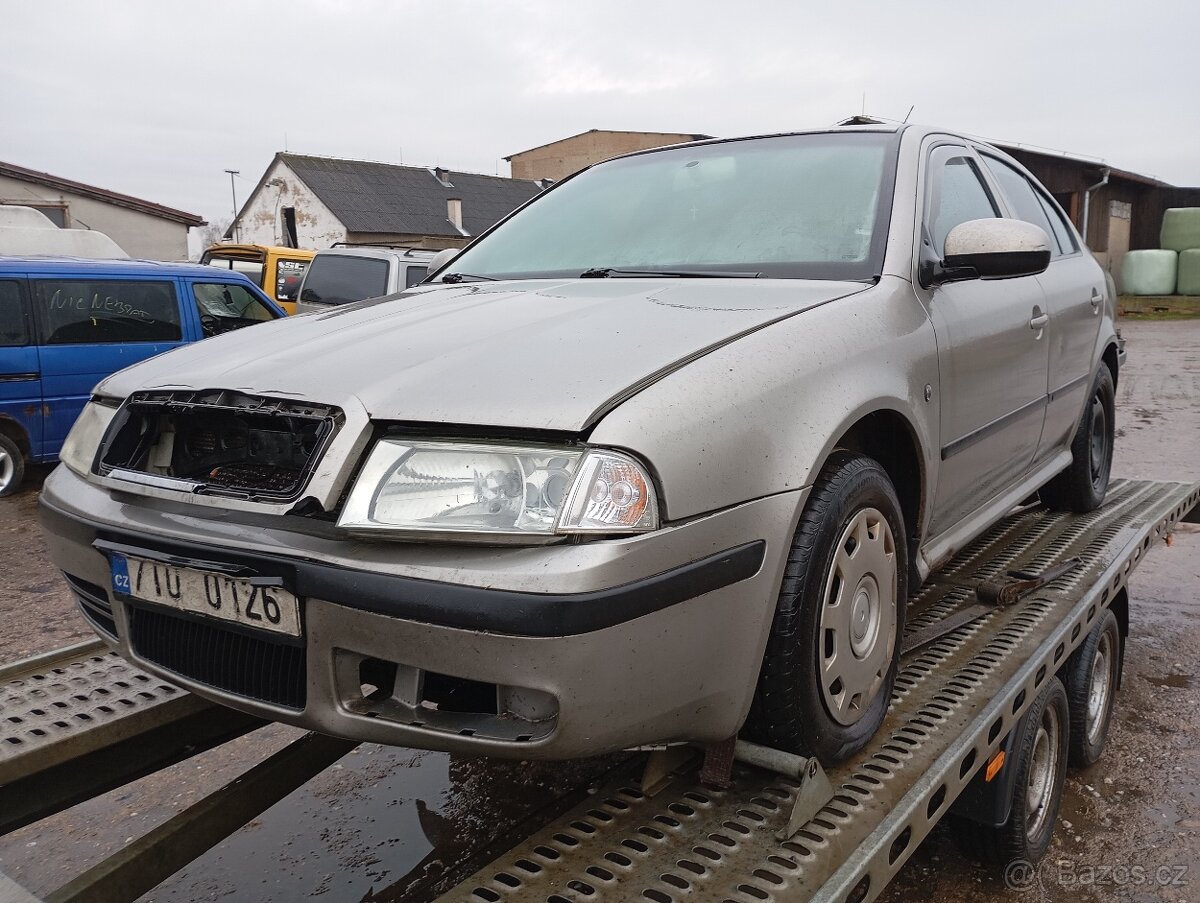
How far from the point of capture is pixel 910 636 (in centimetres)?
253

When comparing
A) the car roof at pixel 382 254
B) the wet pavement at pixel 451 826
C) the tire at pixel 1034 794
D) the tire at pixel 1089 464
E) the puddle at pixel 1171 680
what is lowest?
the puddle at pixel 1171 680

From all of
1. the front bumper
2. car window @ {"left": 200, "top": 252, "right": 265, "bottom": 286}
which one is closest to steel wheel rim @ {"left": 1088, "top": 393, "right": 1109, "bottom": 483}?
the front bumper

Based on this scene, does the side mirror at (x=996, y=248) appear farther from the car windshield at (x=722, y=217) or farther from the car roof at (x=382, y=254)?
the car roof at (x=382, y=254)

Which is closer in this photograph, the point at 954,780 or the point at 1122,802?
the point at 954,780

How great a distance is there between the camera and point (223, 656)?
1.71 m

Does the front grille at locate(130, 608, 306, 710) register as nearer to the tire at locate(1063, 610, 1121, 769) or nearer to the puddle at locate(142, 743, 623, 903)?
the puddle at locate(142, 743, 623, 903)

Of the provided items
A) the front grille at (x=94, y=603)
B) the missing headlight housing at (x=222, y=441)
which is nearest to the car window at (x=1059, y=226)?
the missing headlight housing at (x=222, y=441)

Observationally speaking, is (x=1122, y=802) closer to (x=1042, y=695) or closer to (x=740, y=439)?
(x=1042, y=695)

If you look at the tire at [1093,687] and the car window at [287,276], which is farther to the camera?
the car window at [287,276]

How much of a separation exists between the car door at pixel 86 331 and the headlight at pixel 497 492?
21.8 ft

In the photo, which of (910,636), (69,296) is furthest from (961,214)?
(69,296)

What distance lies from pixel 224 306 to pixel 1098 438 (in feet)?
22.9

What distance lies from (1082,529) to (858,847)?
256 cm

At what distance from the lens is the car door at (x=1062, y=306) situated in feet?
11.0
